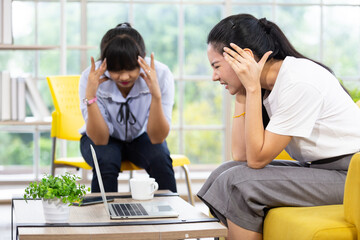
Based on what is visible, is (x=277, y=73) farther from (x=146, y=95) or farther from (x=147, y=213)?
(x=146, y=95)

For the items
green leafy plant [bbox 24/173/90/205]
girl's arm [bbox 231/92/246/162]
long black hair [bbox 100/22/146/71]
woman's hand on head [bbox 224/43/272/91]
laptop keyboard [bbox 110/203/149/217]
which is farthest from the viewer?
long black hair [bbox 100/22/146/71]

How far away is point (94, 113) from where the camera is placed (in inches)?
112

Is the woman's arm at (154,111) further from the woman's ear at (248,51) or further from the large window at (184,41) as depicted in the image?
the large window at (184,41)

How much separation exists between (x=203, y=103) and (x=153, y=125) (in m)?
1.75

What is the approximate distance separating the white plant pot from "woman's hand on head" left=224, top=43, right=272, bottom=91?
0.72m

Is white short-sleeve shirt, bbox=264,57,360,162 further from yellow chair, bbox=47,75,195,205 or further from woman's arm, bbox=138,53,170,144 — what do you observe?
yellow chair, bbox=47,75,195,205

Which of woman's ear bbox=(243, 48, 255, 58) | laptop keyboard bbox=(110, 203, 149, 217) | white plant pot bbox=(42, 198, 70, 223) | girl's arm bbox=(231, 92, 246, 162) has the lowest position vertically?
laptop keyboard bbox=(110, 203, 149, 217)

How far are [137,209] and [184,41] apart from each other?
9.12ft

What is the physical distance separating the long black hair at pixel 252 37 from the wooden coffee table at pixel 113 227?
2.02ft

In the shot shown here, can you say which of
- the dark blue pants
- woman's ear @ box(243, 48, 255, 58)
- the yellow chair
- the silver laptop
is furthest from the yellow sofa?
the yellow chair

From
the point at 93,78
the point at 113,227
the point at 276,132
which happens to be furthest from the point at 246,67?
the point at 93,78

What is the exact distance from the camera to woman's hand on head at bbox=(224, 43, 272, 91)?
6.41 ft

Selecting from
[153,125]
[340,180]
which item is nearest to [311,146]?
[340,180]

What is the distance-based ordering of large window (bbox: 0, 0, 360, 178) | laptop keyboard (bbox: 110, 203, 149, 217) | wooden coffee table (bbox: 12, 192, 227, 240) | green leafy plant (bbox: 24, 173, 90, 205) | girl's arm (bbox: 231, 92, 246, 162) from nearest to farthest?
wooden coffee table (bbox: 12, 192, 227, 240) → green leafy plant (bbox: 24, 173, 90, 205) → laptop keyboard (bbox: 110, 203, 149, 217) → girl's arm (bbox: 231, 92, 246, 162) → large window (bbox: 0, 0, 360, 178)
